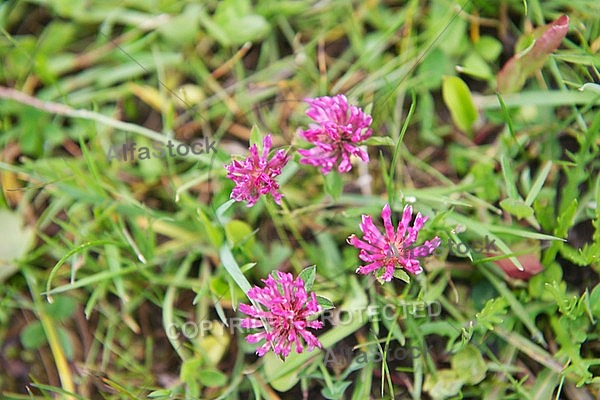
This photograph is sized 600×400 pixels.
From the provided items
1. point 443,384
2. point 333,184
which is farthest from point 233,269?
point 443,384

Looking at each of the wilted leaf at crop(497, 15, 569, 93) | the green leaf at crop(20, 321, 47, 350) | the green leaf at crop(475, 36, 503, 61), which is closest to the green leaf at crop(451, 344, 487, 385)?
the wilted leaf at crop(497, 15, 569, 93)

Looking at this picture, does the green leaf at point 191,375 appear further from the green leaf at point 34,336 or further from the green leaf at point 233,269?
the green leaf at point 34,336

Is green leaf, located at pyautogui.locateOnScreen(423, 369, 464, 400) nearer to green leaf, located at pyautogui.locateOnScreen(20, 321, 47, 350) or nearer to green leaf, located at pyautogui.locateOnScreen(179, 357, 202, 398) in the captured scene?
green leaf, located at pyautogui.locateOnScreen(179, 357, 202, 398)

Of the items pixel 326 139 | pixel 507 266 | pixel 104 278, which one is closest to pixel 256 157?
pixel 326 139

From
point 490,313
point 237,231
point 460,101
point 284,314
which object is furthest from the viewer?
point 460,101

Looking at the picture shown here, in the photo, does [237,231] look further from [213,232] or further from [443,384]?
[443,384]

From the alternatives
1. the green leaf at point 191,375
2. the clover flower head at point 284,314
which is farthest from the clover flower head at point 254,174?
the green leaf at point 191,375

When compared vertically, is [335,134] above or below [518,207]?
above

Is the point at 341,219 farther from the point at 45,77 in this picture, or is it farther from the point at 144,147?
the point at 45,77
